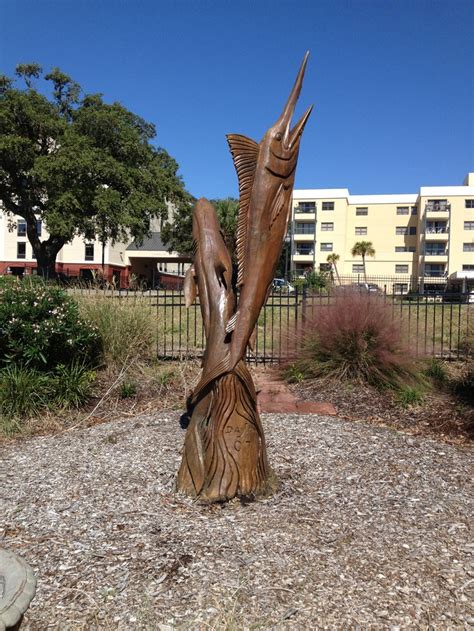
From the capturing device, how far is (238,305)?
126 inches

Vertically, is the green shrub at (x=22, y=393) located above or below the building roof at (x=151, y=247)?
below

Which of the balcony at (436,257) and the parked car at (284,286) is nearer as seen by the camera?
the parked car at (284,286)

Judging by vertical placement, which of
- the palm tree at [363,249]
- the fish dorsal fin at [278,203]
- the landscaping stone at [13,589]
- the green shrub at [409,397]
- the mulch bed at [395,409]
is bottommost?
the mulch bed at [395,409]

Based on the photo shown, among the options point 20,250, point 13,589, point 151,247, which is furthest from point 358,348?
point 20,250

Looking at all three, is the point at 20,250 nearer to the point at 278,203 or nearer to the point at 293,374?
the point at 293,374

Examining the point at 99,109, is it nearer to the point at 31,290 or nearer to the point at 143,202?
the point at 143,202

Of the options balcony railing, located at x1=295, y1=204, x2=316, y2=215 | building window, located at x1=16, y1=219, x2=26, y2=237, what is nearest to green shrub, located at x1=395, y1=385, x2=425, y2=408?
building window, located at x1=16, y1=219, x2=26, y2=237

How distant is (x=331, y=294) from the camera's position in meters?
7.91

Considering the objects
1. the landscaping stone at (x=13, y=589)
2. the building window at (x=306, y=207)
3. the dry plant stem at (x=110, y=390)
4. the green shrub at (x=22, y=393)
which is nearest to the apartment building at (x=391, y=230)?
the building window at (x=306, y=207)

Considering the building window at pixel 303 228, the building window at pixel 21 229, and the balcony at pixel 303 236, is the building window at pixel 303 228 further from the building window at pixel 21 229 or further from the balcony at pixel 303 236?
the building window at pixel 21 229

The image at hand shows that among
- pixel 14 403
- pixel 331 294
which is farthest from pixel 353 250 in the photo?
pixel 14 403

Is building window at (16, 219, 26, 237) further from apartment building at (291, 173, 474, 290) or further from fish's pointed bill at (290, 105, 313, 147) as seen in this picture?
fish's pointed bill at (290, 105, 313, 147)

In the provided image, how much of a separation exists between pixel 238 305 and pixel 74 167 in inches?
829

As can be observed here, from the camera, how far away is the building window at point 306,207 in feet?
179
